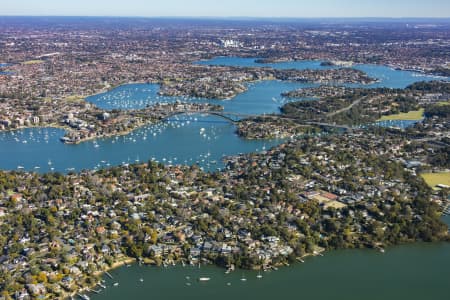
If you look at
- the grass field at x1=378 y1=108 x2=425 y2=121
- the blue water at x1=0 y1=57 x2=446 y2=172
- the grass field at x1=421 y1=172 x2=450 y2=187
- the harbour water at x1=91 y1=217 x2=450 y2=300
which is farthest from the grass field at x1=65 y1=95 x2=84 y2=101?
the grass field at x1=421 y1=172 x2=450 y2=187

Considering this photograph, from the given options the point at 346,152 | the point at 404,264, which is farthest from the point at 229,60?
the point at 404,264

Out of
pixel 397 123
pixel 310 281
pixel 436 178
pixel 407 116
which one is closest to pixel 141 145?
pixel 310 281

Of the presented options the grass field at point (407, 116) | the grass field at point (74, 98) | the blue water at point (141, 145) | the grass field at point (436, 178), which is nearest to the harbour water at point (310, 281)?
the grass field at point (436, 178)

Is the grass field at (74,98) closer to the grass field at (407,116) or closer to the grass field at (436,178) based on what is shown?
the grass field at (407,116)

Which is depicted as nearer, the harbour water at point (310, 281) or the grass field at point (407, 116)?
the harbour water at point (310, 281)

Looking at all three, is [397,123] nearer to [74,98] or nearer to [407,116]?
[407,116]

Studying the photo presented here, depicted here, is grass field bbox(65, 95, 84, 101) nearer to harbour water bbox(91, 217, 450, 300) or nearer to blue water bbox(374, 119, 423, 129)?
blue water bbox(374, 119, 423, 129)
